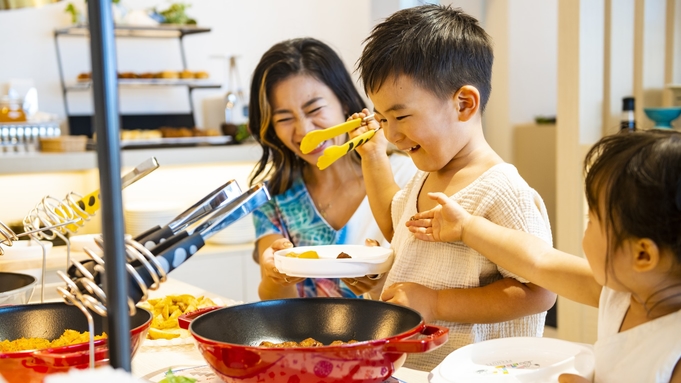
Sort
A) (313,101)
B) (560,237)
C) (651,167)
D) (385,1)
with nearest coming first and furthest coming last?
(651,167), (313,101), (560,237), (385,1)

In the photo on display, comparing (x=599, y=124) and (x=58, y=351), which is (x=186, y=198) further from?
(x=58, y=351)

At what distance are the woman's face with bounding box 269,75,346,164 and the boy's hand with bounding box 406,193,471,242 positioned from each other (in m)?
0.70

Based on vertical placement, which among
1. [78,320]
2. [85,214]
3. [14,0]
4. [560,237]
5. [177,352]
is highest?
[14,0]

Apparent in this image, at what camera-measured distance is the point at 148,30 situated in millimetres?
4348

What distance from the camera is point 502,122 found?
Answer: 228 inches

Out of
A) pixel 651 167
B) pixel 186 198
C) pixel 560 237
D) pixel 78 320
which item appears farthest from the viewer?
pixel 186 198

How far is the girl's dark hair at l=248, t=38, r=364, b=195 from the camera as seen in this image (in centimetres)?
199

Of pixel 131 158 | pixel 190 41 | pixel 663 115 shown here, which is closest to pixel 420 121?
pixel 663 115

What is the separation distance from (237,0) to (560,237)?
2.49m

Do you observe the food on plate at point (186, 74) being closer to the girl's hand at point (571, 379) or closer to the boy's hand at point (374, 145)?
the boy's hand at point (374, 145)

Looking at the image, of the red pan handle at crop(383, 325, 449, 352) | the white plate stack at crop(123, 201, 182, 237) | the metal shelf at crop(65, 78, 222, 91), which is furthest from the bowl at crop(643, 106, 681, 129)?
the red pan handle at crop(383, 325, 449, 352)

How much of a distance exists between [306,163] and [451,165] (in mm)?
780

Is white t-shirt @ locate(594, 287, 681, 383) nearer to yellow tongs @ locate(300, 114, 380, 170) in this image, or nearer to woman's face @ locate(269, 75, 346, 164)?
yellow tongs @ locate(300, 114, 380, 170)

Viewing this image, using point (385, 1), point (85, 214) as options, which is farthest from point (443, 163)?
point (385, 1)
